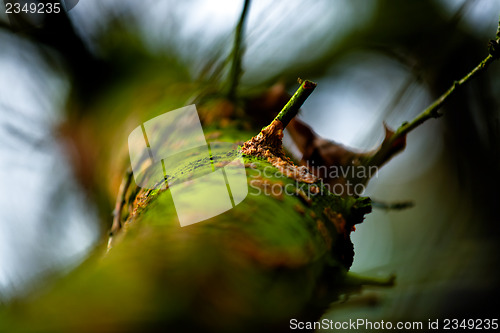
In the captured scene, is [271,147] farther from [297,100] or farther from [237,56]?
[237,56]

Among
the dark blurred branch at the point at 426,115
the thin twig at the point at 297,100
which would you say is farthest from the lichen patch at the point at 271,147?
the dark blurred branch at the point at 426,115

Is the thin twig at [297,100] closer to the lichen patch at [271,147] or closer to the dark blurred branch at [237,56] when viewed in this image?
the lichen patch at [271,147]

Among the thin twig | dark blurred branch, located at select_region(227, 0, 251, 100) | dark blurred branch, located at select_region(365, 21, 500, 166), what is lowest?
dark blurred branch, located at select_region(365, 21, 500, 166)

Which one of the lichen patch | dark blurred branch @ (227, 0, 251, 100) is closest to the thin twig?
the lichen patch

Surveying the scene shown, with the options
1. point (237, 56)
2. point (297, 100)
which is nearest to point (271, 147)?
point (297, 100)

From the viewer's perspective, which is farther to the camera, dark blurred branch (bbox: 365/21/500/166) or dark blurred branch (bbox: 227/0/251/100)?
dark blurred branch (bbox: 227/0/251/100)

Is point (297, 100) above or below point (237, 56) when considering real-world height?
below

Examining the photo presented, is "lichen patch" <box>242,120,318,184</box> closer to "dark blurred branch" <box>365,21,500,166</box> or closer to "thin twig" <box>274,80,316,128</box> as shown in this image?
"thin twig" <box>274,80,316,128</box>
